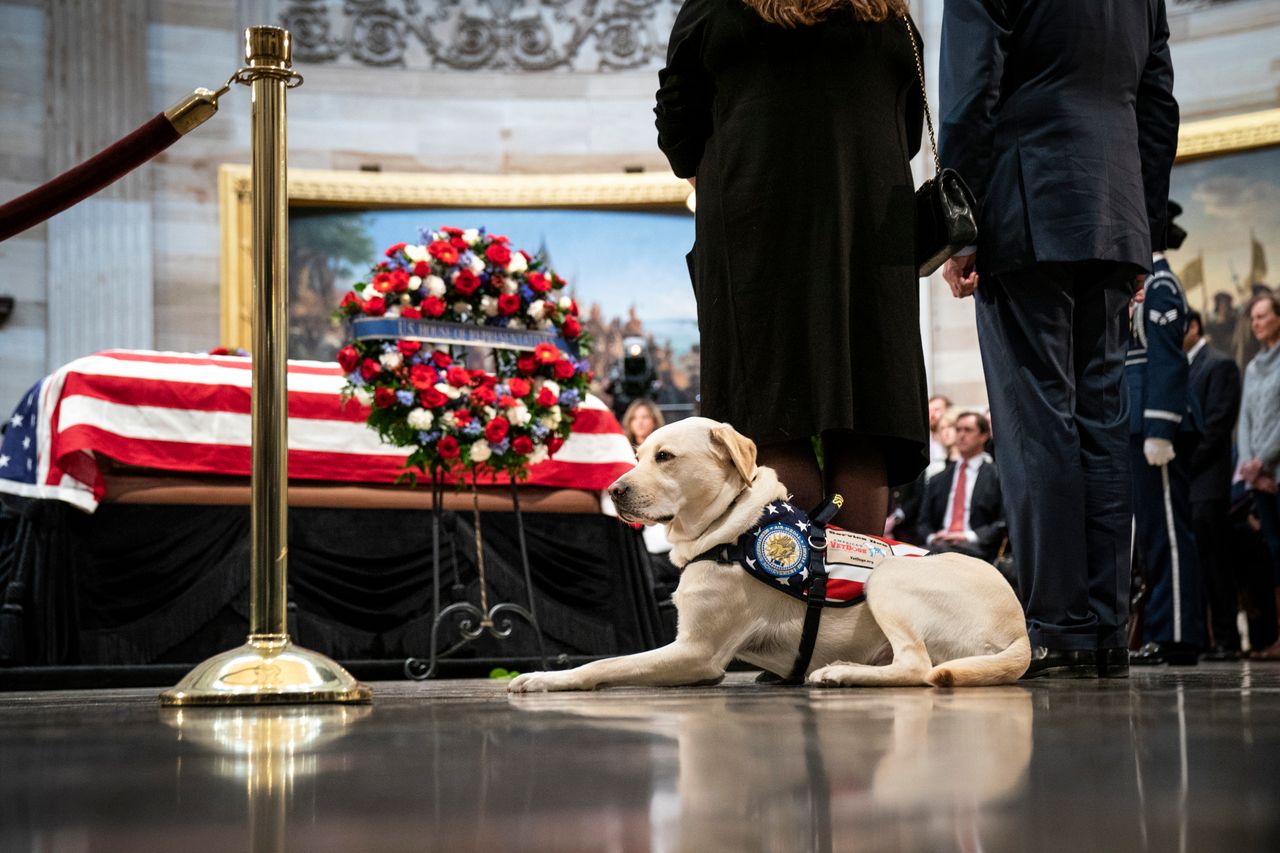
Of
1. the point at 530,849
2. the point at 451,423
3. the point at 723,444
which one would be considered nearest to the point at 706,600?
the point at 723,444

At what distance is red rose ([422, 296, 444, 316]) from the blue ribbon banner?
0.24 ft

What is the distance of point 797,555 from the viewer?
299 centimetres

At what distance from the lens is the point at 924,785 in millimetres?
1091

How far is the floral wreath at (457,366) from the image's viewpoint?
5.54 metres

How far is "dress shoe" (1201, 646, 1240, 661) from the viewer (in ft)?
20.5

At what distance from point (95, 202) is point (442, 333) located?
27.1 feet

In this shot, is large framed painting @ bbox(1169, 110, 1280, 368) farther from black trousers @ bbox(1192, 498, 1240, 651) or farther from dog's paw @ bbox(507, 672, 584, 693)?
dog's paw @ bbox(507, 672, 584, 693)

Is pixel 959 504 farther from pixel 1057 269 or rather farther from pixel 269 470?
pixel 269 470

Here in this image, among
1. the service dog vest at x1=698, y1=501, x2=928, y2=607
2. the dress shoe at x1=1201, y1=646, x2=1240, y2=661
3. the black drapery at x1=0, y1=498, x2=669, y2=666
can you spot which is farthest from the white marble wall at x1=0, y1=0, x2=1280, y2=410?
the service dog vest at x1=698, y1=501, x2=928, y2=607

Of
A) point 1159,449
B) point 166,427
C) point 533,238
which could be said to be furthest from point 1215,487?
point 533,238

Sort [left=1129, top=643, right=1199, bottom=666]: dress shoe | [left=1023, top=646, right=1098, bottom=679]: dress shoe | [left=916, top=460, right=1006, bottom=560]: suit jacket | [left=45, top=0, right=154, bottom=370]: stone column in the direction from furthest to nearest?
[left=45, top=0, right=154, bottom=370]: stone column
[left=916, top=460, right=1006, bottom=560]: suit jacket
[left=1129, top=643, right=1199, bottom=666]: dress shoe
[left=1023, top=646, right=1098, bottom=679]: dress shoe

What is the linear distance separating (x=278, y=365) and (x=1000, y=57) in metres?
1.91

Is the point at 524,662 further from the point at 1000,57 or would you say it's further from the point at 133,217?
the point at 133,217

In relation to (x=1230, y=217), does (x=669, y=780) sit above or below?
below
